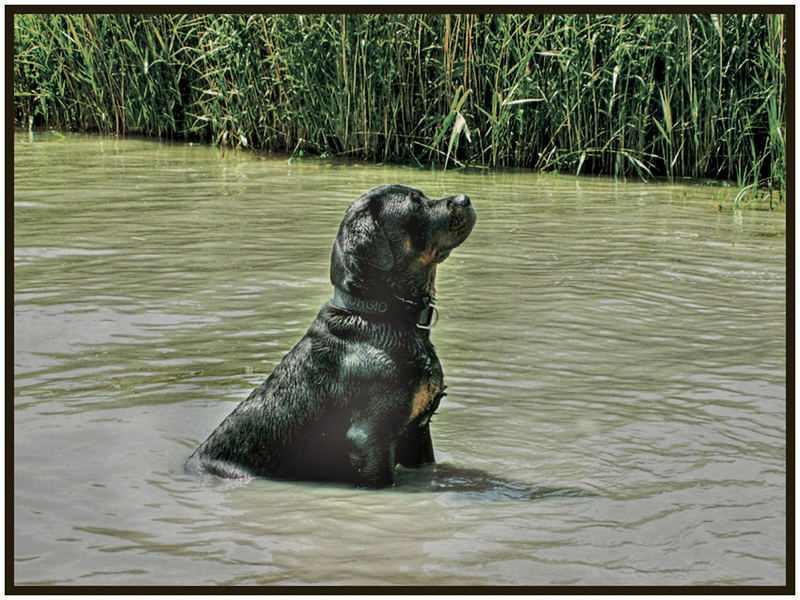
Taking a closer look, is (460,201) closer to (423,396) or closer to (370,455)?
(423,396)

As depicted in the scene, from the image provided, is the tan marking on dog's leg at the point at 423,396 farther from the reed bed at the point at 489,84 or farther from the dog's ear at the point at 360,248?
the reed bed at the point at 489,84

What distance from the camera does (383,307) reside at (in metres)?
3.93

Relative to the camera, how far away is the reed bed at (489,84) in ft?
36.1

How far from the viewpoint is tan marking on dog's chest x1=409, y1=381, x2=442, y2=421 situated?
3885 millimetres

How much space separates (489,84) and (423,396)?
8877 mm

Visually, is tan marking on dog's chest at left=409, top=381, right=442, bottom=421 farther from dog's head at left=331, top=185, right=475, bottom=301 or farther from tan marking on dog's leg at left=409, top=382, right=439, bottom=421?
dog's head at left=331, top=185, right=475, bottom=301

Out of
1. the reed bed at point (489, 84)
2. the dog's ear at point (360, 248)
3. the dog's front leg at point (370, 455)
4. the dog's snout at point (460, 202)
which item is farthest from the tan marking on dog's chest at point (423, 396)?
the reed bed at point (489, 84)

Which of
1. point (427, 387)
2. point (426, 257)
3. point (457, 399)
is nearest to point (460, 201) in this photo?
point (426, 257)

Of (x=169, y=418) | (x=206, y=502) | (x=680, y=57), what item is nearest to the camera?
(x=206, y=502)

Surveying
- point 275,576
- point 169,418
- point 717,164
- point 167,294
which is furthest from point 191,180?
point 275,576

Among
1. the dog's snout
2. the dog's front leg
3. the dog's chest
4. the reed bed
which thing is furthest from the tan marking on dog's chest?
the reed bed

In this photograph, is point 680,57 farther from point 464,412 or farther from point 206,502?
point 206,502

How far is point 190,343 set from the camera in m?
5.85

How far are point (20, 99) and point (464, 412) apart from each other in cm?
1371
